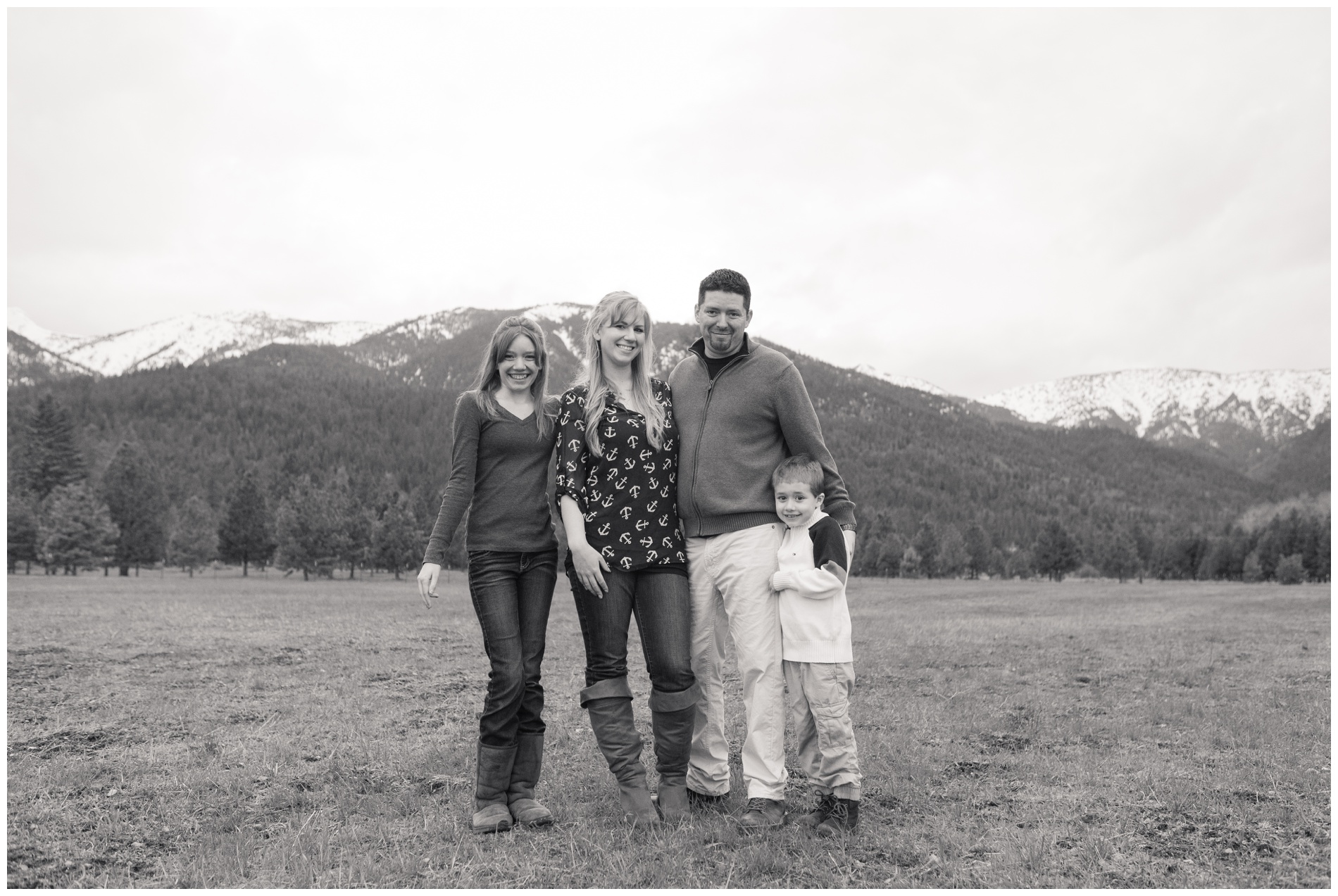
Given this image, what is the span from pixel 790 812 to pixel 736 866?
0.99 meters

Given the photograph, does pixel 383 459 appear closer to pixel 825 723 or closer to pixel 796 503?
pixel 796 503

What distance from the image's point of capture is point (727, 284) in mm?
5078

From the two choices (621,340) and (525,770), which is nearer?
(621,340)

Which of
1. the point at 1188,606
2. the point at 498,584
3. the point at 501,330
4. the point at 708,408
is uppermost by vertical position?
the point at 501,330

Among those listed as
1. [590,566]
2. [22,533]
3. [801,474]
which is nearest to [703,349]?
[801,474]

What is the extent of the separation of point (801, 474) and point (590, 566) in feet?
4.45

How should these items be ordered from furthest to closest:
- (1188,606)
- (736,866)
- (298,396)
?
1. (298,396)
2. (1188,606)
3. (736,866)

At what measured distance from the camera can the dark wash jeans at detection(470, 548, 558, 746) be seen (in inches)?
197

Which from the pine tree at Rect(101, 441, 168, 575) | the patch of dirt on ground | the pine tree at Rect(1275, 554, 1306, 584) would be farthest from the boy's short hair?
the pine tree at Rect(1275, 554, 1306, 584)

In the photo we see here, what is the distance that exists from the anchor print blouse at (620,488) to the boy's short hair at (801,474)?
27.1 inches

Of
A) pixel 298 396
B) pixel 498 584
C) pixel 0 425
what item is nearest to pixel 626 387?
pixel 498 584

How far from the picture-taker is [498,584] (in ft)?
16.5

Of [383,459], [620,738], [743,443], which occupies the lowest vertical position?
[620,738]

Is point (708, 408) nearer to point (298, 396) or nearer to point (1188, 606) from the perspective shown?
point (1188, 606)
